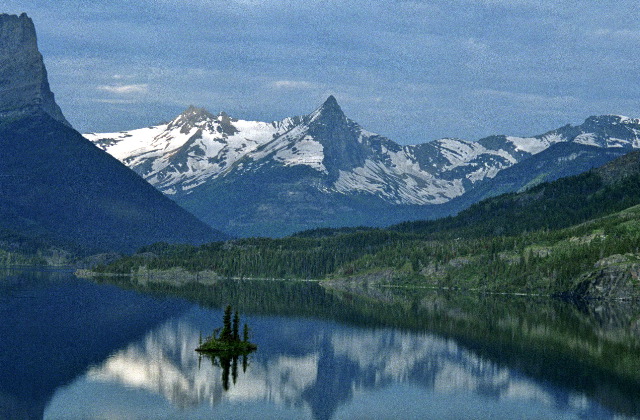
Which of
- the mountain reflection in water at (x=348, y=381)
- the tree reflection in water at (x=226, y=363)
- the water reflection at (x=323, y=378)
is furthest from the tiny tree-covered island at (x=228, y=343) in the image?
the water reflection at (x=323, y=378)

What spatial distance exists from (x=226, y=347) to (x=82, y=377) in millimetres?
31551

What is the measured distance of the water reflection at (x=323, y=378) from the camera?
112000 millimetres

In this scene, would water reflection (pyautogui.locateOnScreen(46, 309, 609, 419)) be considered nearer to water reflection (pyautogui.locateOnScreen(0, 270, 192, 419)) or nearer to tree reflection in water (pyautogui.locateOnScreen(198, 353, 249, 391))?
tree reflection in water (pyautogui.locateOnScreen(198, 353, 249, 391))

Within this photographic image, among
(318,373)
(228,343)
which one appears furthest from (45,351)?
(318,373)

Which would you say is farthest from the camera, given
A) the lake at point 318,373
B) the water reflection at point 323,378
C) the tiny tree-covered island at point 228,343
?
the tiny tree-covered island at point 228,343

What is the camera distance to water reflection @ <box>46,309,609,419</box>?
112000 millimetres

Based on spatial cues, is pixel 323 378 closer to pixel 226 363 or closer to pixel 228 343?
pixel 226 363

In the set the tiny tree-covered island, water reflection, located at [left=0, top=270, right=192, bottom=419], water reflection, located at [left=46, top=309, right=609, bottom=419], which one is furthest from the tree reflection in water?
water reflection, located at [left=0, top=270, right=192, bottom=419]

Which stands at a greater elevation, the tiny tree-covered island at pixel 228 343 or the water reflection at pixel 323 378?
the tiny tree-covered island at pixel 228 343

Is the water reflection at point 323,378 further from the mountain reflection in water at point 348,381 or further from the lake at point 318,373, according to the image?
the lake at point 318,373

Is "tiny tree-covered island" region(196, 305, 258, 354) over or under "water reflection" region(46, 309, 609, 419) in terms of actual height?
over

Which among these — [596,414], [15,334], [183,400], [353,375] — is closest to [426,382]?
[353,375]

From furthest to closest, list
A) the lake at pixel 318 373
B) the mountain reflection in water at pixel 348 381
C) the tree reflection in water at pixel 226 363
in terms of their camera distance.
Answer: the tree reflection in water at pixel 226 363 → the mountain reflection in water at pixel 348 381 → the lake at pixel 318 373

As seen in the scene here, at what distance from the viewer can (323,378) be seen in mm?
135125
